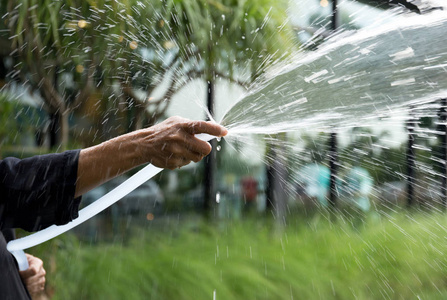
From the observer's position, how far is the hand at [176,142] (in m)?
1.15

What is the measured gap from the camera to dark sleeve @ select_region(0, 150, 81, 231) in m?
1.17

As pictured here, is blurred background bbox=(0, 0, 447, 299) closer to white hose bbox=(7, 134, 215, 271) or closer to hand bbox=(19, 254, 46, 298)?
white hose bbox=(7, 134, 215, 271)

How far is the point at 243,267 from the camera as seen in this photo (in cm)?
269

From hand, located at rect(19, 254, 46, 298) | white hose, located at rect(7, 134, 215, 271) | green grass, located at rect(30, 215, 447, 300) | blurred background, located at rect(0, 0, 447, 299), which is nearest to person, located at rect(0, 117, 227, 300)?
white hose, located at rect(7, 134, 215, 271)

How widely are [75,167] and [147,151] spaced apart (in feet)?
0.61

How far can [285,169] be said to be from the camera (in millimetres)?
5586

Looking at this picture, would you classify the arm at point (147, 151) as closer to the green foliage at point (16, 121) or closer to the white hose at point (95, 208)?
the white hose at point (95, 208)

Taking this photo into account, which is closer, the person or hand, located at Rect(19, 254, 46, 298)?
the person

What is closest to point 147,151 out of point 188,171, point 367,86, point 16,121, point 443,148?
point 367,86

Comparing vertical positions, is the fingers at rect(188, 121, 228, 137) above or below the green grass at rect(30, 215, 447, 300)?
above

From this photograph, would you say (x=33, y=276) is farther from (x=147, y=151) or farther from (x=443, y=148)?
(x=443, y=148)

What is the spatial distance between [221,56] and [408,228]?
7.07 ft

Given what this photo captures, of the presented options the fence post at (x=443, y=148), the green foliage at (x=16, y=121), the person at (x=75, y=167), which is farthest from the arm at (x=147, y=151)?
the fence post at (x=443, y=148)

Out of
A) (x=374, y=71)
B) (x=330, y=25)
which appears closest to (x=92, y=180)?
(x=374, y=71)
